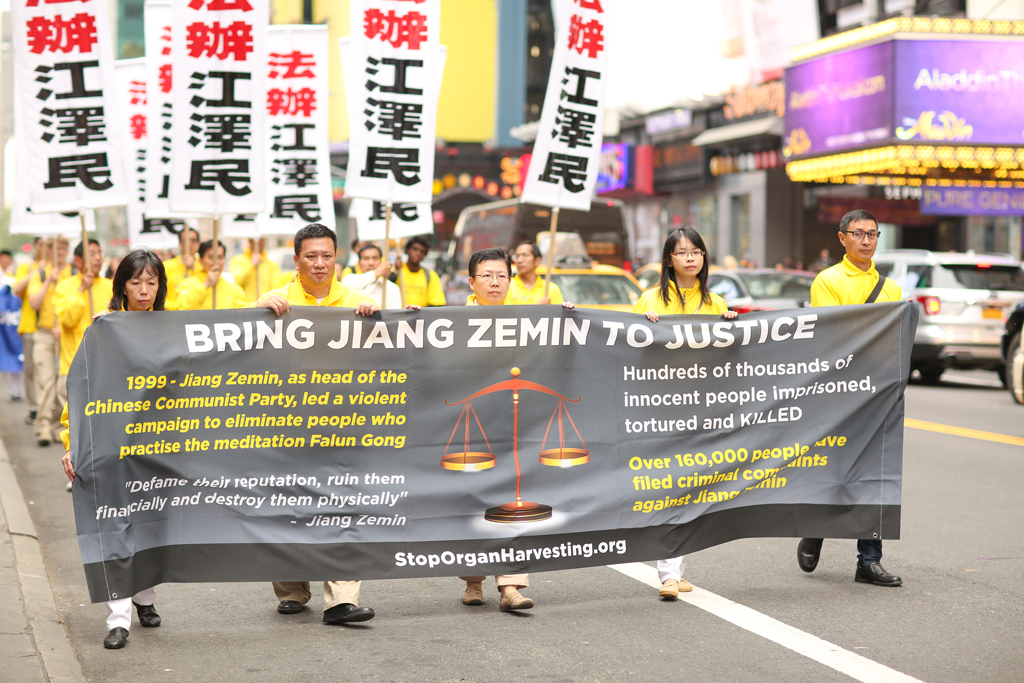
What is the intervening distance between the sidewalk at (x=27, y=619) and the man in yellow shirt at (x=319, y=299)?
1.09m

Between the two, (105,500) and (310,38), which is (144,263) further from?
(310,38)

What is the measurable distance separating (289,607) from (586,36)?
4350 millimetres

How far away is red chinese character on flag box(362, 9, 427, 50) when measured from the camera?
27.2 ft

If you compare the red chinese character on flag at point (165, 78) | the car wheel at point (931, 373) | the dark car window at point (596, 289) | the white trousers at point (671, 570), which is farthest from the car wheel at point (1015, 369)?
the red chinese character on flag at point (165, 78)

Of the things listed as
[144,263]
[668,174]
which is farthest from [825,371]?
[668,174]

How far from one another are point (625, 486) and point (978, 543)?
2677mm

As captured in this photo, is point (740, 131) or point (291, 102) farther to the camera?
point (740, 131)

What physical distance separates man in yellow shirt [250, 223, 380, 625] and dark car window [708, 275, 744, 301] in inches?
498

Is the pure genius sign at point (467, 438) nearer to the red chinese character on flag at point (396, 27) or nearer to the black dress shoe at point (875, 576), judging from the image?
the black dress shoe at point (875, 576)

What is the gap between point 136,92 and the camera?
13695mm

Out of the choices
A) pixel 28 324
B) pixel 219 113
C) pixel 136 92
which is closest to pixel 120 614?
pixel 219 113

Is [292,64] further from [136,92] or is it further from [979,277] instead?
[979,277]

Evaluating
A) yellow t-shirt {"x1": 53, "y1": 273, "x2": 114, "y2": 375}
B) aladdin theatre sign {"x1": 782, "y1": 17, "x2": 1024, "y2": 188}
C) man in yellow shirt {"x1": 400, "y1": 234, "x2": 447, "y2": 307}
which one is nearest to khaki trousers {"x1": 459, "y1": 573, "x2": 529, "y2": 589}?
yellow t-shirt {"x1": 53, "y1": 273, "x2": 114, "y2": 375}

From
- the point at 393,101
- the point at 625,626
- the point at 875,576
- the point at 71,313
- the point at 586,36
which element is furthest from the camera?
the point at 71,313
